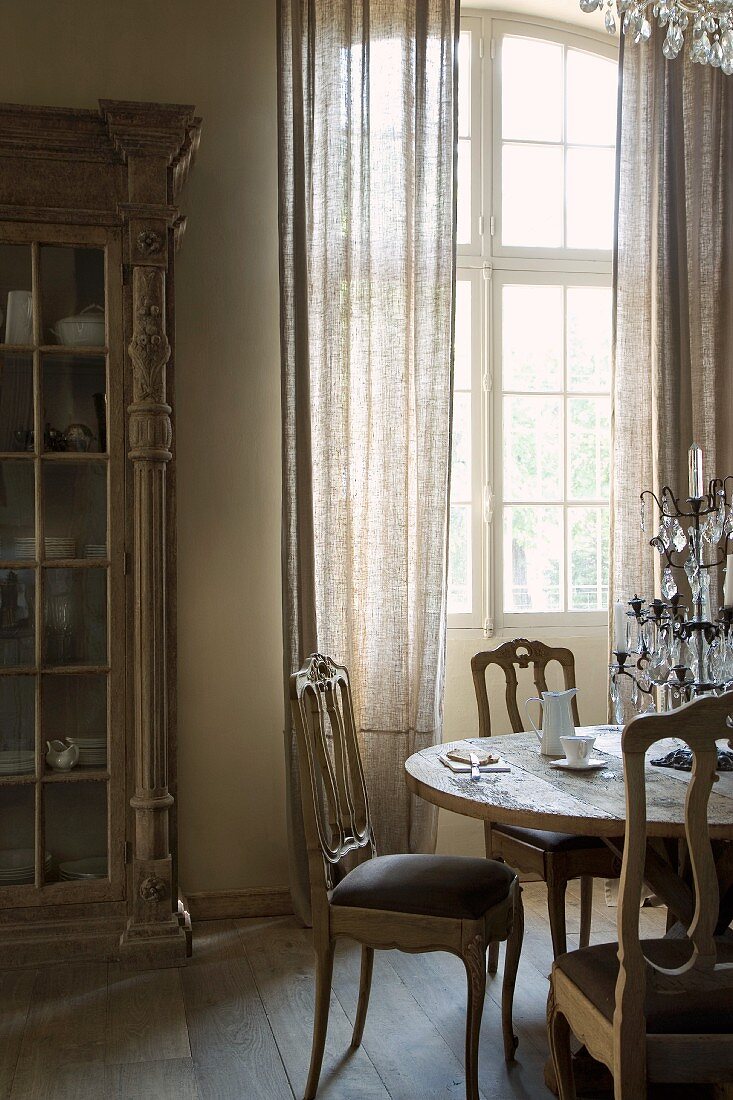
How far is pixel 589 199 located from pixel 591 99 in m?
0.40

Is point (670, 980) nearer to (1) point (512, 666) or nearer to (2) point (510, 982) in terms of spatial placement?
(2) point (510, 982)

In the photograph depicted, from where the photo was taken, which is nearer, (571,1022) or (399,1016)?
(571,1022)

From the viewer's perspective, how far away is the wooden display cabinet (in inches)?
120

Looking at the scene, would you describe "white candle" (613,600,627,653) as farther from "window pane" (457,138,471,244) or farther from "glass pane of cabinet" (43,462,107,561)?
"window pane" (457,138,471,244)

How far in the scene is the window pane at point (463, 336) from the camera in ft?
13.0

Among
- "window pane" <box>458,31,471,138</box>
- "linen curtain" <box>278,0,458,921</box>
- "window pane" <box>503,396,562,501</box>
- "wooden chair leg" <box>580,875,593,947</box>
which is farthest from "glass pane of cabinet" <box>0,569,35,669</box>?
"window pane" <box>458,31,471,138</box>

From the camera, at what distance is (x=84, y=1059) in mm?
2484

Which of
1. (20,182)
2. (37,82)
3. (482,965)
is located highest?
(37,82)

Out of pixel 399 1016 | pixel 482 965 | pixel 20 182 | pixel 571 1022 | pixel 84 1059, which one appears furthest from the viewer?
pixel 20 182

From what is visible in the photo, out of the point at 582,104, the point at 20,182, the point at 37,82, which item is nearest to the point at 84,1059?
the point at 20,182

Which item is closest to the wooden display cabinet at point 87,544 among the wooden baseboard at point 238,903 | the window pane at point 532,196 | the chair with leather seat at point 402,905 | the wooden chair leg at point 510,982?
the wooden baseboard at point 238,903

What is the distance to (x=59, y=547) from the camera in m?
3.08

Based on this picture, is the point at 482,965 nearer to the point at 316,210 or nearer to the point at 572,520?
the point at 572,520

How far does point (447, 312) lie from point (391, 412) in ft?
1.31
